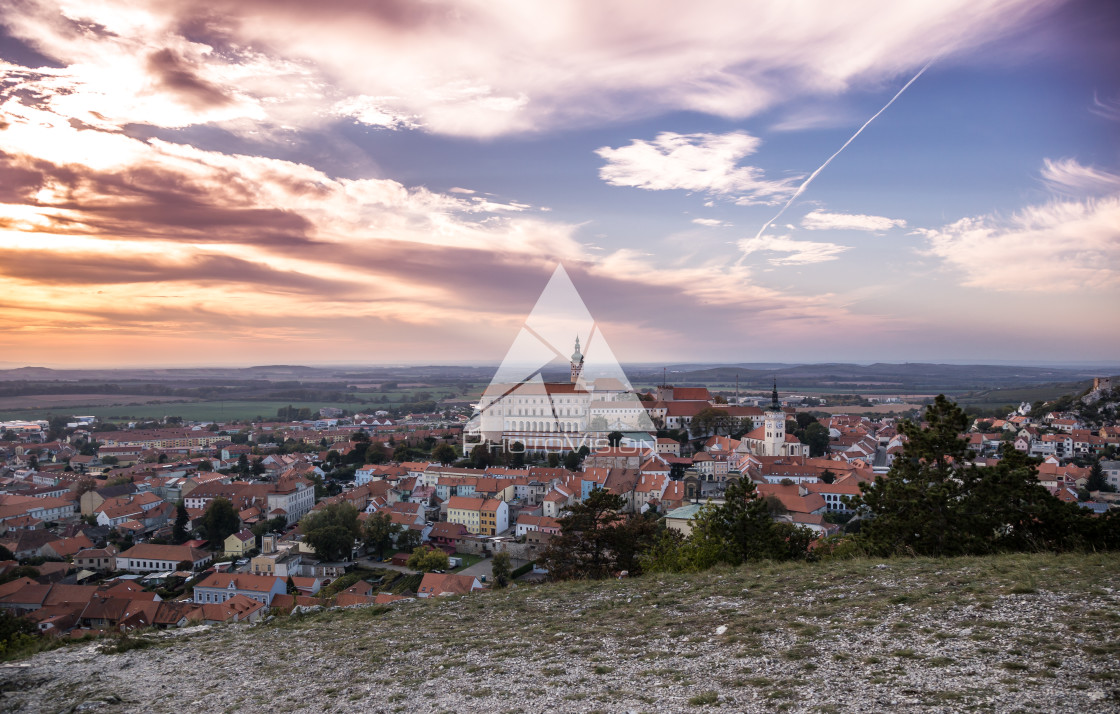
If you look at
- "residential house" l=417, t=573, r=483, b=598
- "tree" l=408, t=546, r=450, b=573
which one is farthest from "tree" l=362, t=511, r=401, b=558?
"residential house" l=417, t=573, r=483, b=598

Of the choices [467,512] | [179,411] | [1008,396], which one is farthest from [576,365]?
[179,411]

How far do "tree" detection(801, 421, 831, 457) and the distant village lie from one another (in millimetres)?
199

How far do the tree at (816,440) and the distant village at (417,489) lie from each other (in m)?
0.20

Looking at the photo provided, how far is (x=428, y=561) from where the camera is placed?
29000mm

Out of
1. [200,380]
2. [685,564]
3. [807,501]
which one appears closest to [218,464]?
[807,501]

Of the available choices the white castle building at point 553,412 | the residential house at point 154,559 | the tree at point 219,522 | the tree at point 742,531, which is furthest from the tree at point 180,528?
the tree at point 742,531

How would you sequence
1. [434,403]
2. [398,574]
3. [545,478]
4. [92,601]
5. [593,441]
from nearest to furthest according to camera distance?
[92,601] → [398,574] → [545,478] → [593,441] → [434,403]

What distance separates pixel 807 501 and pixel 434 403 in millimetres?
103206

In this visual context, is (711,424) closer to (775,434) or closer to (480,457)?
(775,434)

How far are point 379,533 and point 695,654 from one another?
29290 mm

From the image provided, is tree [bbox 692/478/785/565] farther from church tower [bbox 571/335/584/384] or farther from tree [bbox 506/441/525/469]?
church tower [bbox 571/335/584/384]

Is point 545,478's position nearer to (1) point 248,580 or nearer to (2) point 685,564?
(1) point 248,580

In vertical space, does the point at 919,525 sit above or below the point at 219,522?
above

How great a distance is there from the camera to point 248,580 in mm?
25266
